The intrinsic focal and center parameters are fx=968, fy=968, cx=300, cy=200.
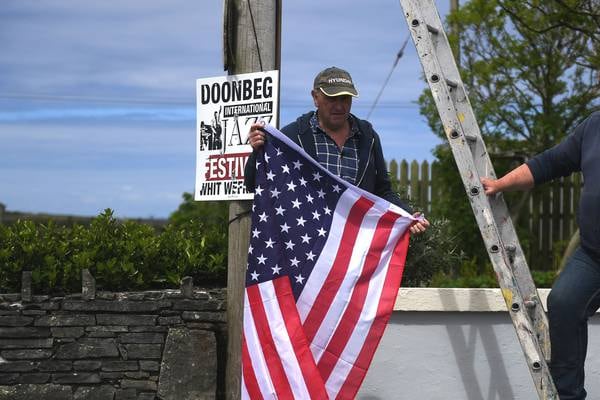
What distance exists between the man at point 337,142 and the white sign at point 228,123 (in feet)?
1.65

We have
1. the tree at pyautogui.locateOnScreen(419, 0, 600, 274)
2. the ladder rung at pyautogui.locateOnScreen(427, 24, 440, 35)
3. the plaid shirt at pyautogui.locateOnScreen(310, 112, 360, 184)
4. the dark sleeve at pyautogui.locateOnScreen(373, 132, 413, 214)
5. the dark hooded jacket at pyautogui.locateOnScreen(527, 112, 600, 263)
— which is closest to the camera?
the dark hooded jacket at pyautogui.locateOnScreen(527, 112, 600, 263)

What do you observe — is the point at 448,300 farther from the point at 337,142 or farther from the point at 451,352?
the point at 337,142

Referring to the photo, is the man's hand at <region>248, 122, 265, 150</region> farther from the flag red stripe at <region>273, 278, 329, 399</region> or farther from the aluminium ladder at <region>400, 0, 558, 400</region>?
the aluminium ladder at <region>400, 0, 558, 400</region>

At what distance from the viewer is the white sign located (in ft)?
18.7

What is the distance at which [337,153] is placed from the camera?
5.17 metres

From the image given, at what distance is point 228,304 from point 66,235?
1.48 metres

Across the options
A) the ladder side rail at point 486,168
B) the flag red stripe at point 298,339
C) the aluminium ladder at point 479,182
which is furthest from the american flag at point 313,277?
the ladder side rail at point 486,168

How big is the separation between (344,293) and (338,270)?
4.9 inches

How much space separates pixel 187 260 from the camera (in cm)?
658

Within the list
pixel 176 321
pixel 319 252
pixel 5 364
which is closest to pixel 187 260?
pixel 176 321

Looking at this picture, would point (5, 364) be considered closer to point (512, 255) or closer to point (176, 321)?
point (176, 321)

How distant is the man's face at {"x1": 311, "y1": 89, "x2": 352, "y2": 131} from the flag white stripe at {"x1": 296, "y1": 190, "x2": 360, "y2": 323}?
14.6 inches

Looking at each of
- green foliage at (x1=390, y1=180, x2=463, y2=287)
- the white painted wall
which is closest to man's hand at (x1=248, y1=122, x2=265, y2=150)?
the white painted wall

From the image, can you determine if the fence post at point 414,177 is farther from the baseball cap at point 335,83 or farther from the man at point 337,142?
the baseball cap at point 335,83
